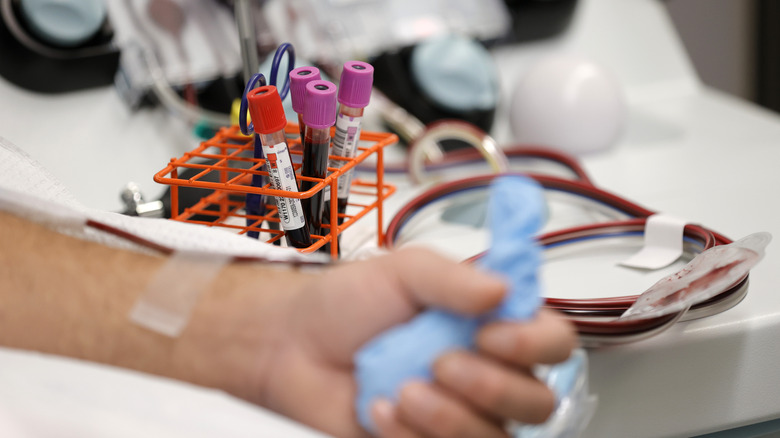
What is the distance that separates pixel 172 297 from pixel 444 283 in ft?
0.50

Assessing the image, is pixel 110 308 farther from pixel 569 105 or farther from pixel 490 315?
pixel 569 105

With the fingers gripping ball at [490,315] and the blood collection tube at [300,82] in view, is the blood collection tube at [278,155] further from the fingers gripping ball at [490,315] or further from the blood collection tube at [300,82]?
the fingers gripping ball at [490,315]

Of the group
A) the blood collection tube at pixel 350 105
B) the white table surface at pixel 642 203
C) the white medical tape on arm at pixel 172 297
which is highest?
the blood collection tube at pixel 350 105

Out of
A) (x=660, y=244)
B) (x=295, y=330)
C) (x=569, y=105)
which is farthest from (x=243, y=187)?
(x=569, y=105)

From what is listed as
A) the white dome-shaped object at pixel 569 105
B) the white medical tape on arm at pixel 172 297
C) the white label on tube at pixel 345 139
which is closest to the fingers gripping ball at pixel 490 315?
the white medical tape on arm at pixel 172 297

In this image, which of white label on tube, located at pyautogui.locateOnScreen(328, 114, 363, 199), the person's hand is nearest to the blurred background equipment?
white label on tube, located at pyautogui.locateOnScreen(328, 114, 363, 199)

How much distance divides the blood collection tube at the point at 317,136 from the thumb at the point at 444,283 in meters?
0.16

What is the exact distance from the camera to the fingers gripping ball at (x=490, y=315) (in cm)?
28

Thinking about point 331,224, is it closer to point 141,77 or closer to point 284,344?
point 284,344

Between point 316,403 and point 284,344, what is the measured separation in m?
0.03

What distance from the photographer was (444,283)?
276 millimetres

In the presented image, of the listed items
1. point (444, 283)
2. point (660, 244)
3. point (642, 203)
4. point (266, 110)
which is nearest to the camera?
point (444, 283)

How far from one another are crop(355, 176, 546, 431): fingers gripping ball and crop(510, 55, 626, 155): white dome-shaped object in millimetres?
539

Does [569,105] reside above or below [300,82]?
below
